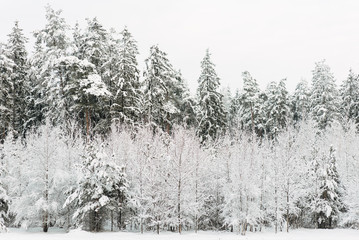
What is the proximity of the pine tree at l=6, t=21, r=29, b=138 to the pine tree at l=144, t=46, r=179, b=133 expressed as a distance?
16.9 m

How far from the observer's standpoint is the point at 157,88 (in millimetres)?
40031

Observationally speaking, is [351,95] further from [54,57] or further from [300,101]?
[54,57]

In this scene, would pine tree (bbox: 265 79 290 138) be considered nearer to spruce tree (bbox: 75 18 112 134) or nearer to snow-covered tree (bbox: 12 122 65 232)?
spruce tree (bbox: 75 18 112 134)

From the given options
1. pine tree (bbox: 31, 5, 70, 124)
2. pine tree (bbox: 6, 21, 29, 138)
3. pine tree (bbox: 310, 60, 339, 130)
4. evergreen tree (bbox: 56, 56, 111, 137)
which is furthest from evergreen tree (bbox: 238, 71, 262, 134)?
pine tree (bbox: 6, 21, 29, 138)

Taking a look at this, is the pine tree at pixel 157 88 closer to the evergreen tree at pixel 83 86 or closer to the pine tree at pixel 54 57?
the evergreen tree at pixel 83 86

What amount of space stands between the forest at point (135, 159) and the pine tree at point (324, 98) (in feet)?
23.7

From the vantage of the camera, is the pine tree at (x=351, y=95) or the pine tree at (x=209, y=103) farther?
the pine tree at (x=351, y=95)

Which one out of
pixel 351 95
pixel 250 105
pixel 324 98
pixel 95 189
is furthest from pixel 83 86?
pixel 351 95

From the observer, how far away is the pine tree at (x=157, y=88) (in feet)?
131

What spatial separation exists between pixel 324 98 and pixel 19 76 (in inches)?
1694

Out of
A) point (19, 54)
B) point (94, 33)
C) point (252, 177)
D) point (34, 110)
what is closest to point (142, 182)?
point (252, 177)

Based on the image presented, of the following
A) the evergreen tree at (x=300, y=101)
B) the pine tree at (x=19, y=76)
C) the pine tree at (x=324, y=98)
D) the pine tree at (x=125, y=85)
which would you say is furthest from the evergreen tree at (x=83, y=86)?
the evergreen tree at (x=300, y=101)

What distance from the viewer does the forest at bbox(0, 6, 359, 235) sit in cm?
2592

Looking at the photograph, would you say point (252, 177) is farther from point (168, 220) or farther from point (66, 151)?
point (66, 151)
